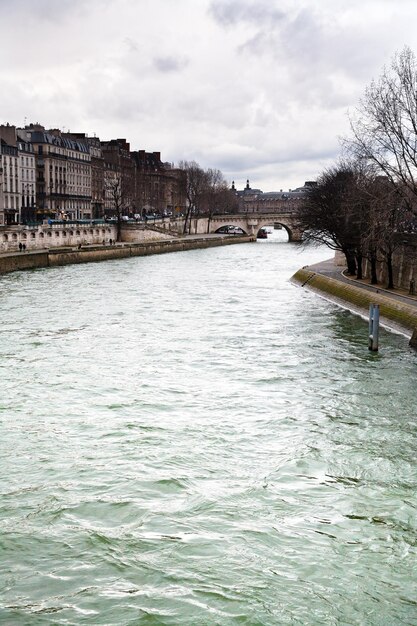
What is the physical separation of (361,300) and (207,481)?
75.7ft

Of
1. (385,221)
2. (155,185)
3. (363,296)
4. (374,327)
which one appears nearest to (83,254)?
(363,296)

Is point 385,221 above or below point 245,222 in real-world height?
above

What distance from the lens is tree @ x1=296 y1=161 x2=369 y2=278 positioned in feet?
139

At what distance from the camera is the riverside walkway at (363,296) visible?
28.8m

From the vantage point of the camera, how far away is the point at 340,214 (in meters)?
43.4

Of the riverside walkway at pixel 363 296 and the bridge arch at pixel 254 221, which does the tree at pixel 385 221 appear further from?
the bridge arch at pixel 254 221

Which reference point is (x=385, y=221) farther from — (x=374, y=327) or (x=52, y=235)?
(x=52, y=235)

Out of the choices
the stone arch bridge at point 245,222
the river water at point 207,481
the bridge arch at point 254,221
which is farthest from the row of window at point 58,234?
the bridge arch at point 254,221

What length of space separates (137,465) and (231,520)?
2.74 metres

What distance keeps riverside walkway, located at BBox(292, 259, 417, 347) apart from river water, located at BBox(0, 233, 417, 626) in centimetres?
194

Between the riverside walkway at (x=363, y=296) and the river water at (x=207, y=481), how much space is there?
1.94 m

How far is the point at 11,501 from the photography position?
40.0ft

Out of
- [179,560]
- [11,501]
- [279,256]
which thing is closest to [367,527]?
[179,560]

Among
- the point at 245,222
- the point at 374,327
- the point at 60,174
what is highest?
the point at 60,174
